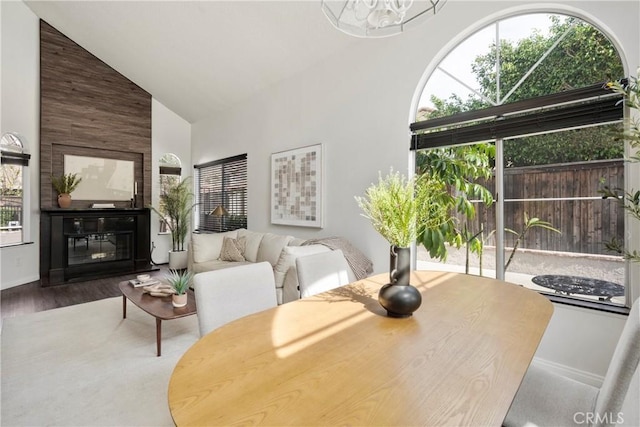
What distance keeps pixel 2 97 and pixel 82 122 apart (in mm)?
1069

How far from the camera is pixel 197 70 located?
191 inches

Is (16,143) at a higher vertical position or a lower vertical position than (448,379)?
higher

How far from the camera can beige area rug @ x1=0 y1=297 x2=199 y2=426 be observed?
73.3 inches

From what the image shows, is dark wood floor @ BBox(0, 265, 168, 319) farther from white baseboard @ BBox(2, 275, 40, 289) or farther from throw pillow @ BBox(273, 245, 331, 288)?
throw pillow @ BBox(273, 245, 331, 288)

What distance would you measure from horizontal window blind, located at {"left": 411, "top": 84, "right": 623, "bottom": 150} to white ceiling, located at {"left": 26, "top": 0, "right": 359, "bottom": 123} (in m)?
1.53

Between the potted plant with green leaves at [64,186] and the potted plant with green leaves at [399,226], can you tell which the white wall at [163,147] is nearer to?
the potted plant with green leaves at [64,186]

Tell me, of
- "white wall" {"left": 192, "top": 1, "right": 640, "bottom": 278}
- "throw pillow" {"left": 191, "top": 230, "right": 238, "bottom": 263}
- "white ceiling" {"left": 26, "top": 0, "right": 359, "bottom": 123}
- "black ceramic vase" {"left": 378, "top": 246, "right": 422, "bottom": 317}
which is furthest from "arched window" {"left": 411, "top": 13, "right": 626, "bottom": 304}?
"throw pillow" {"left": 191, "top": 230, "right": 238, "bottom": 263}

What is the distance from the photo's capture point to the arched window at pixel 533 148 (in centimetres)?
220

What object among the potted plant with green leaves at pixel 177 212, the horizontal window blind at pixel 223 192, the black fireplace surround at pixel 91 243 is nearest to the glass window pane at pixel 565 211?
the horizontal window blind at pixel 223 192

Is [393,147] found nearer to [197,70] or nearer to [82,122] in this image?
[197,70]

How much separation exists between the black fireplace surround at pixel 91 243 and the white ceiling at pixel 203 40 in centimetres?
256

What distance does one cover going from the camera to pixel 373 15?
145 centimetres

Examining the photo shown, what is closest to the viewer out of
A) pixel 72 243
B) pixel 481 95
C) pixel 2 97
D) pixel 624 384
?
pixel 624 384

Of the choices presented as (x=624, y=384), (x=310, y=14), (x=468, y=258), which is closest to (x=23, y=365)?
(x=624, y=384)
